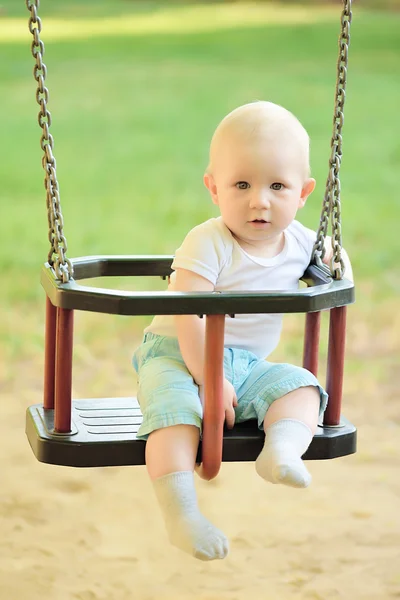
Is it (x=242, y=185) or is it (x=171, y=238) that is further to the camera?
(x=171, y=238)

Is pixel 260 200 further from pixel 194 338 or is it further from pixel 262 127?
pixel 194 338

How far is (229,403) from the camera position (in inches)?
72.6

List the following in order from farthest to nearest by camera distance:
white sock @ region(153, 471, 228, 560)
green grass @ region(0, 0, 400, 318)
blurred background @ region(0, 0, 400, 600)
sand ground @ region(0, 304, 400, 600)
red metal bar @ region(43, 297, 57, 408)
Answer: green grass @ region(0, 0, 400, 318) → blurred background @ region(0, 0, 400, 600) → sand ground @ region(0, 304, 400, 600) → red metal bar @ region(43, 297, 57, 408) → white sock @ region(153, 471, 228, 560)

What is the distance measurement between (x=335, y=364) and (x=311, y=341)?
156 millimetres

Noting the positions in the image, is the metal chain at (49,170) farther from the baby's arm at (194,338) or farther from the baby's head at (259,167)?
the baby's head at (259,167)

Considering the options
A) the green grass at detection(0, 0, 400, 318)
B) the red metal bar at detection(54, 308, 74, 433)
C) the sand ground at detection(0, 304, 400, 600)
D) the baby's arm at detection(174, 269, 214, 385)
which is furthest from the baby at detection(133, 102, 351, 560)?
the green grass at detection(0, 0, 400, 318)

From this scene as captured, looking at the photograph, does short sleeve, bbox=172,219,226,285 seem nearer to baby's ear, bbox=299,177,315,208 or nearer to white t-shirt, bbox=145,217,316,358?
white t-shirt, bbox=145,217,316,358

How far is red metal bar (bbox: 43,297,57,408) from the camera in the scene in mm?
2010

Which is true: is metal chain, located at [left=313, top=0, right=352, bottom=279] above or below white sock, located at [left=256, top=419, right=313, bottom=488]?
above

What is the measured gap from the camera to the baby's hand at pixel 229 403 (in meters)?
1.84

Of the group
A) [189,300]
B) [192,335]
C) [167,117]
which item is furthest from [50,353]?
[167,117]

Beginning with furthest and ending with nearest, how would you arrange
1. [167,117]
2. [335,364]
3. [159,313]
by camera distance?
1. [167,117]
2. [335,364]
3. [159,313]

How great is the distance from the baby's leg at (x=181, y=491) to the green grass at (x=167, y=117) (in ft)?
16.6

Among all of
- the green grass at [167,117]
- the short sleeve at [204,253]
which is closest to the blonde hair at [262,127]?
the short sleeve at [204,253]
